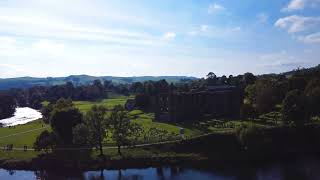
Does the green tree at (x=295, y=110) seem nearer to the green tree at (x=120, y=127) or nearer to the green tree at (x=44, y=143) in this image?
the green tree at (x=120, y=127)

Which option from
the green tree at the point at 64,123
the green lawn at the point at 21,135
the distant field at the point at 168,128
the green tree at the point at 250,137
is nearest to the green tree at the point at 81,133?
the green tree at the point at 64,123

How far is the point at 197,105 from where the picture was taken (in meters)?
118

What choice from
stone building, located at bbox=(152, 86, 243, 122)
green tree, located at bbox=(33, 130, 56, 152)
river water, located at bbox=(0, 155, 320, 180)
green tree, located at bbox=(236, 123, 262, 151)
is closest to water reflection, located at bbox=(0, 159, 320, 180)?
river water, located at bbox=(0, 155, 320, 180)

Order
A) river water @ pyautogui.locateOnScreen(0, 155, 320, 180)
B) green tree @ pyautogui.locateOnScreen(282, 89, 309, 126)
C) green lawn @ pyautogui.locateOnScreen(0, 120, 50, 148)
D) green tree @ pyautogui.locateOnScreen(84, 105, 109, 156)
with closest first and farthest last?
1. river water @ pyautogui.locateOnScreen(0, 155, 320, 180)
2. green tree @ pyautogui.locateOnScreen(84, 105, 109, 156)
3. green tree @ pyautogui.locateOnScreen(282, 89, 309, 126)
4. green lawn @ pyautogui.locateOnScreen(0, 120, 50, 148)

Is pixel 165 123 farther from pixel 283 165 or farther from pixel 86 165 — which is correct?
pixel 283 165

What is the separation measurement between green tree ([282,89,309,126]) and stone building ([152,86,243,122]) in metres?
23.4

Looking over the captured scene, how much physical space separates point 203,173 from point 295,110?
27.3 m

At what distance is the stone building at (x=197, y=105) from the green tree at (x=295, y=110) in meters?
23.4

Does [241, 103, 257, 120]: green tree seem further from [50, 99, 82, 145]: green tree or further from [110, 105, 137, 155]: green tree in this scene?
[50, 99, 82, 145]: green tree

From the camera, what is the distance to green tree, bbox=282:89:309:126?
87.8 meters

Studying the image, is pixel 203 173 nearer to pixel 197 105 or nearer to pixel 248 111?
pixel 248 111

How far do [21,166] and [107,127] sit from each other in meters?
17.5

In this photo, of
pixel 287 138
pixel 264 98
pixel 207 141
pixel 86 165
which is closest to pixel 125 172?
pixel 86 165

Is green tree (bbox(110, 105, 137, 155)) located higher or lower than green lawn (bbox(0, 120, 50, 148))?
higher
